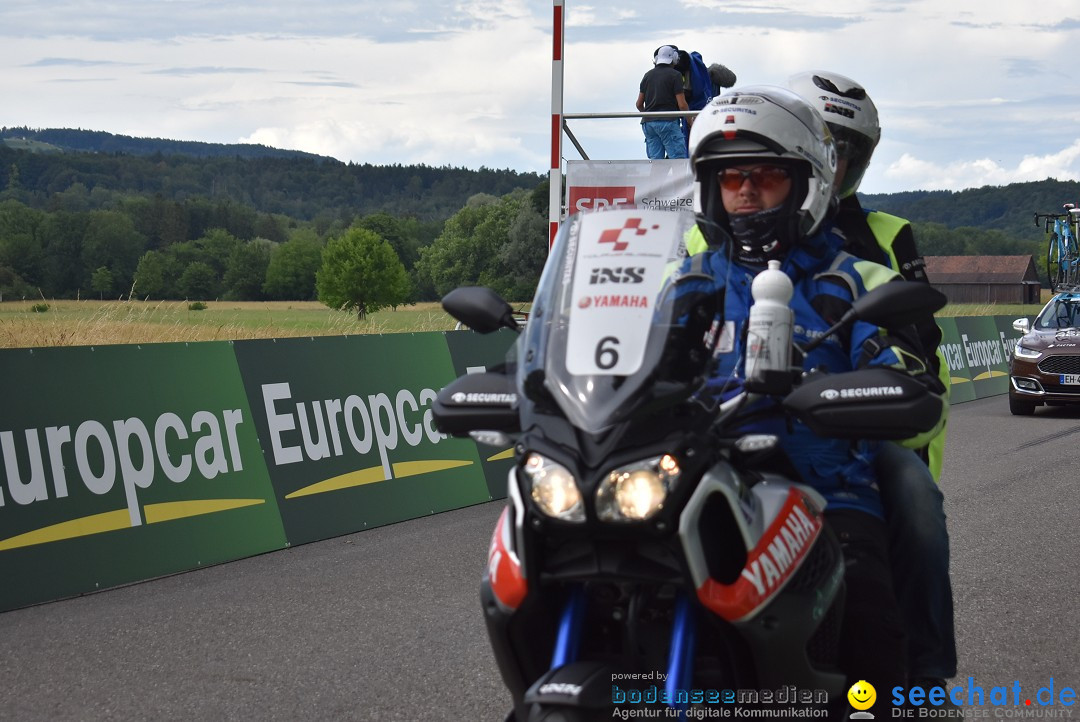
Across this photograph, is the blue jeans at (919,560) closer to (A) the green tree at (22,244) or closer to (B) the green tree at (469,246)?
(A) the green tree at (22,244)

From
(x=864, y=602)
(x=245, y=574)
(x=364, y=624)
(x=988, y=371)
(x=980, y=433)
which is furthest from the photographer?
(x=988, y=371)

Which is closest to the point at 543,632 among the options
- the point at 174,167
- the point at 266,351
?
the point at 266,351

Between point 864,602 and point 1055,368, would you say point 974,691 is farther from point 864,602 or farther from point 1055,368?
point 1055,368

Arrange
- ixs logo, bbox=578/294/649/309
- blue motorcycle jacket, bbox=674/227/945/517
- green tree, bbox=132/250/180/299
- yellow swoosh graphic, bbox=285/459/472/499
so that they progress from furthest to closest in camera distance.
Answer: green tree, bbox=132/250/180/299 < yellow swoosh graphic, bbox=285/459/472/499 < blue motorcycle jacket, bbox=674/227/945/517 < ixs logo, bbox=578/294/649/309

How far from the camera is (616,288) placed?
276cm

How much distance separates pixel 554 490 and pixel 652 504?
19cm

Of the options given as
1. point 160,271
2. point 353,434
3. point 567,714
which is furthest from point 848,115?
point 160,271

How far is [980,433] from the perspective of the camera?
1656cm

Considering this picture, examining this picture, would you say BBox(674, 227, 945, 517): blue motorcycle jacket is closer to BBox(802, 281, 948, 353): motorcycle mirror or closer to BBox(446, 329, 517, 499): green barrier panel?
BBox(802, 281, 948, 353): motorcycle mirror

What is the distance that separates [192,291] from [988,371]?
227 feet

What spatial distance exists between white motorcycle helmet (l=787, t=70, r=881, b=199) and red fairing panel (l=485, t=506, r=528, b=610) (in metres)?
2.18

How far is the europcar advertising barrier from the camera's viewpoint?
23.7ft

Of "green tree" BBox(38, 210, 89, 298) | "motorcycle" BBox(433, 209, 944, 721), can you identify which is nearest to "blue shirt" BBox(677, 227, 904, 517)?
"motorcycle" BBox(433, 209, 944, 721)

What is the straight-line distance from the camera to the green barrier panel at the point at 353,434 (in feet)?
29.3
